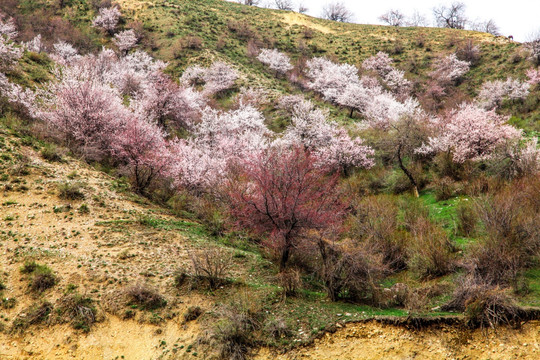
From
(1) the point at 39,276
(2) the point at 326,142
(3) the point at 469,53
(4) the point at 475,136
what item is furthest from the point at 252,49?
(1) the point at 39,276

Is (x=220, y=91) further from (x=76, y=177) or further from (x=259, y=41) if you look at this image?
(x=76, y=177)

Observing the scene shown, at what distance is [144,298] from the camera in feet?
26.2

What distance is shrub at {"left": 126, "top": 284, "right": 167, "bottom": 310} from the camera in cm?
793

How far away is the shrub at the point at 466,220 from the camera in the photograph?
12680mm

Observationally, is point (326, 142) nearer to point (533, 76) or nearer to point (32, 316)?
point (32, 316)

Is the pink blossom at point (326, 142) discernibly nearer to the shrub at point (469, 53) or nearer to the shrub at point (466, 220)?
the shrub at point (466, 220)

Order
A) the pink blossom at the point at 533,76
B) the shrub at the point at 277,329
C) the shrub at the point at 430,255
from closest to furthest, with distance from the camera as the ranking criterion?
the shrub at the point at 277,329, the shrub at the point at 430,255, the pink blossom at the point at 533,76

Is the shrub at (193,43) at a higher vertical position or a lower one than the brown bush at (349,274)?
higher

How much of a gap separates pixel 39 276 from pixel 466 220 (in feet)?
50.1

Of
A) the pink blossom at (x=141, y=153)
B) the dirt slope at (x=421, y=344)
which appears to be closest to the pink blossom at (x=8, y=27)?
the pink blossom at (x=141, y=153)

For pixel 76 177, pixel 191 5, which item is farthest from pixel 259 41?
pixel 76 177

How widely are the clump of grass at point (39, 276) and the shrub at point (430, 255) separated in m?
11.4

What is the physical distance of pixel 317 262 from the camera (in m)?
10.4

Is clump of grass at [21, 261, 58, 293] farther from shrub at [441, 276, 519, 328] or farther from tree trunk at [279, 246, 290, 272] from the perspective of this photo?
shrub at [441, 276, 519, 328]
